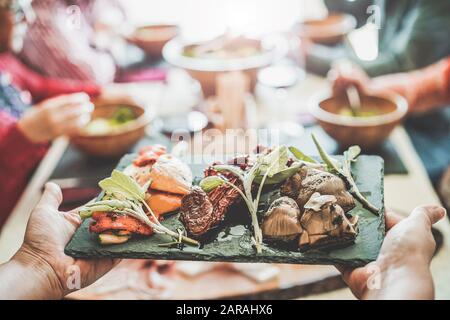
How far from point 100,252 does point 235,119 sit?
43.8 inches

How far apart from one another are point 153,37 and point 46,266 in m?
2.04

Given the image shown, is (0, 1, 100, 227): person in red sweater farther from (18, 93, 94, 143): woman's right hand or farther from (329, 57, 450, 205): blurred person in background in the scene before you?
(329, 57, 450, 205): blurred person in background

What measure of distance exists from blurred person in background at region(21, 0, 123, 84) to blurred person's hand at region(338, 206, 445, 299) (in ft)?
6.80

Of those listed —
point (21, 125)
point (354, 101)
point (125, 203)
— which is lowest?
point (21, 125)

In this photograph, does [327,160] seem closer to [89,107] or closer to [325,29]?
[89,107]

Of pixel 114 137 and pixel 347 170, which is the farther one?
pixel 114 137

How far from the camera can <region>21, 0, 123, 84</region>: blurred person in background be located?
262 cm

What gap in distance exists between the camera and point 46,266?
1.08 meters

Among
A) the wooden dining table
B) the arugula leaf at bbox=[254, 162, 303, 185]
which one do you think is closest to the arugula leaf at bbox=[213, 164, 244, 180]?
the arugula leaf at bbox=[254, 162, 303, 185]

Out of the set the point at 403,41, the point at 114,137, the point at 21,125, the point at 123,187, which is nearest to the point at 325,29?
the point at 403,41

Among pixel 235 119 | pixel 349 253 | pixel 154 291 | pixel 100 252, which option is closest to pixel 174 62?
pixel 235 119

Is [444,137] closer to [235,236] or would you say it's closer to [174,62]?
[174,62]

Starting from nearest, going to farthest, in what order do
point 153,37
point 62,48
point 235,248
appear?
point 235,248 < point 62,48 < point 153,37

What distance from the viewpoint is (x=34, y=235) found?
112 cm
